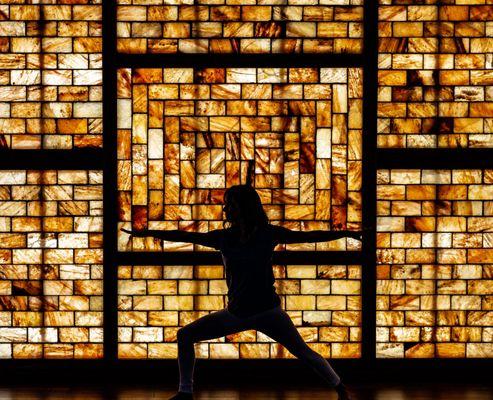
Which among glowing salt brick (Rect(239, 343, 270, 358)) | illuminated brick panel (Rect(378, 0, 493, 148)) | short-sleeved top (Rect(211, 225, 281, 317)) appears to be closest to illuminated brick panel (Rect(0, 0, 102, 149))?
short-sleeved top (Rect(211, 225, 281, 317))

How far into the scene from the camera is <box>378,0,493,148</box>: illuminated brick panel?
4.71m

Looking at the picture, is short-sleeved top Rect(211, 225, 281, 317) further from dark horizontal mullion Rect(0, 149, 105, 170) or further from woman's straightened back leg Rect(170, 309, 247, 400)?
dark horizontal mullion Rect(0, 149, 105, 170)

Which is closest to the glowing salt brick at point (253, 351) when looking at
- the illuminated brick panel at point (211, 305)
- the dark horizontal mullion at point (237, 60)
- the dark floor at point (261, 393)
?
the illuminated brick panel at point (211, 305)

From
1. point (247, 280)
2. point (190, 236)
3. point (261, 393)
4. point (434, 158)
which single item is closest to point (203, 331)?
point (247, 280)

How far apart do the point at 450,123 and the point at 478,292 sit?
1.32 m

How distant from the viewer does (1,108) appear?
4.70 metres

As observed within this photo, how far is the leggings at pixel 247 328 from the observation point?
11.8 ft

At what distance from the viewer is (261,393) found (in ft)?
14.6

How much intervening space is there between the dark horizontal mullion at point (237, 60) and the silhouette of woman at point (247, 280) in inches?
56.7

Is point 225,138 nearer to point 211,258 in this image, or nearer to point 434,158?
point 211,258

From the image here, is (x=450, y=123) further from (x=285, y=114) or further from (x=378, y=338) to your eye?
(x=378, y=338)

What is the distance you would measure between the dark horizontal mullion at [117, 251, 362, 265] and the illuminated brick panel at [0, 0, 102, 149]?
929mm

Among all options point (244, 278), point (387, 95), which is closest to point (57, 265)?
point (244, 278)

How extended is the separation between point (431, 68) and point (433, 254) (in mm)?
1429
